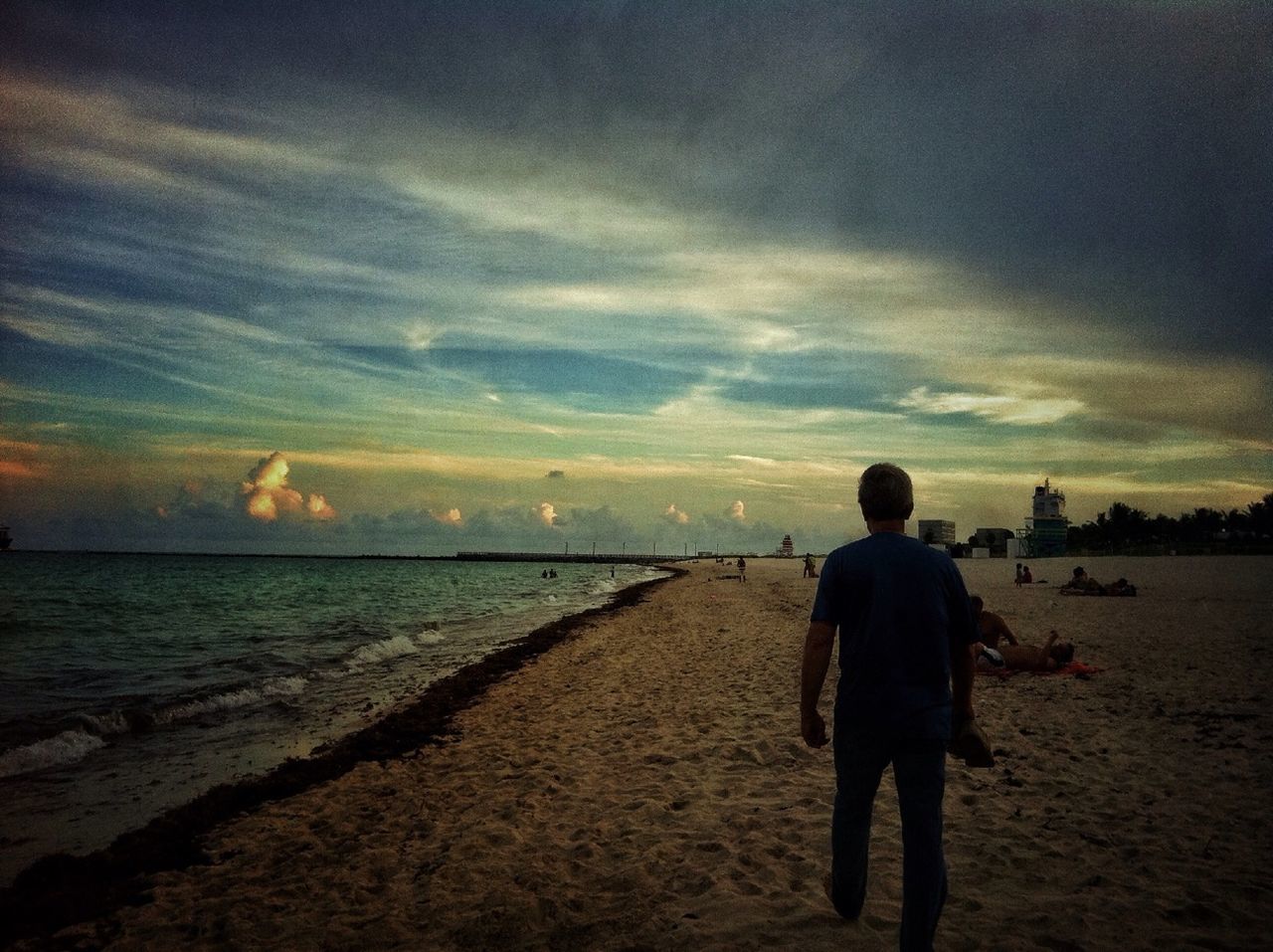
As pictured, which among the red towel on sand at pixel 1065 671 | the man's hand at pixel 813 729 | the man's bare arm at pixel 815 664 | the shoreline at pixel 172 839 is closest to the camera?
the man's bare arm at pixel 815 664

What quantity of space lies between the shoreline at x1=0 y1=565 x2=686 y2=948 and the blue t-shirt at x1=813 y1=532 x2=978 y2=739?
5738mm

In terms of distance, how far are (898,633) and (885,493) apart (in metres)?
0.76

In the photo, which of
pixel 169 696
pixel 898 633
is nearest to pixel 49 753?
pixel 169 696

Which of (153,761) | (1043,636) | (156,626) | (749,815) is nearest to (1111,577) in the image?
(1043,636)

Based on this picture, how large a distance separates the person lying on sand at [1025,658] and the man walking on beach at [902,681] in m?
9.79

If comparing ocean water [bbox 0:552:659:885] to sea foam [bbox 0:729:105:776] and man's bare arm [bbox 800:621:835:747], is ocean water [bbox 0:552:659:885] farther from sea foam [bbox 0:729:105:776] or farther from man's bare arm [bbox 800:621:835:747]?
man's bare arm [bbox 800:621:835:747]

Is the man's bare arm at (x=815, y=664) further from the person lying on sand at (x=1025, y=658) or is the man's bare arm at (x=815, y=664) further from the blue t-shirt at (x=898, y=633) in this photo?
the person lying on sand at (x=1025, y=658)

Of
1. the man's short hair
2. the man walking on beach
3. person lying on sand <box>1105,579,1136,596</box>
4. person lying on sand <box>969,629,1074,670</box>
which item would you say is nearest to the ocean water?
the man walking on beach

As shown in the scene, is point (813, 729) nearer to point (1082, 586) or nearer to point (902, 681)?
point (902, 681)

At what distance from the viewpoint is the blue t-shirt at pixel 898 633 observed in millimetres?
3219

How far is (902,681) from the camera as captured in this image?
3.22m

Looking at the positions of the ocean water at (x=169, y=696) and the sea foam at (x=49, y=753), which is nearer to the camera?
the ocean water at (x=169, y=696)

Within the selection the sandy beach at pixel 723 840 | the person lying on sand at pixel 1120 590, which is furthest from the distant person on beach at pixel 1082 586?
the sandy beach at pixel 723 840

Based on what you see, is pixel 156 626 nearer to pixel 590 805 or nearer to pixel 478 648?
pixel 478 648
